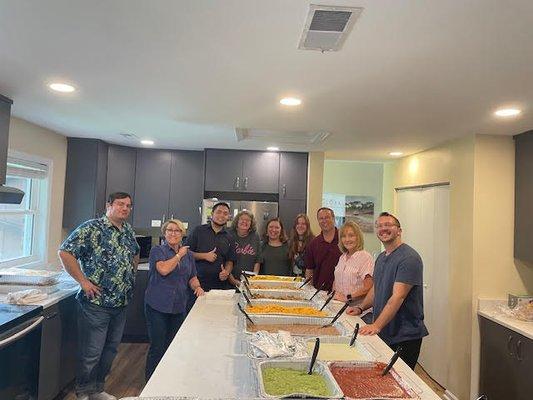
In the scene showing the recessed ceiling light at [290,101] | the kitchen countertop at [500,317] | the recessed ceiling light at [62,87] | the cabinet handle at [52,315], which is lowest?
the cabinet handle at [52,315]

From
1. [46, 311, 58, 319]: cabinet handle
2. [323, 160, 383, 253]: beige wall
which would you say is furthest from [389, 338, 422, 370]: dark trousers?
[323, 160, 383, 253]: beige wall

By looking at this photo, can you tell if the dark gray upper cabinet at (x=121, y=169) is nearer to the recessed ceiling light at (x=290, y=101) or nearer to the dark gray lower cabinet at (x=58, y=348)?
the dark gray lower cabinet at (x=58, y=348)

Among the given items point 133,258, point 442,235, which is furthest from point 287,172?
point 133,258

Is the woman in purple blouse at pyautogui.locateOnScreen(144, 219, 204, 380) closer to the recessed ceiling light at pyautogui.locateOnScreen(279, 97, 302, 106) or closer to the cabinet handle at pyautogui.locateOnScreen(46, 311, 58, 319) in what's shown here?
the cabinet handle at pyautogui.locateOnScreen(46, 311, 58, 319)

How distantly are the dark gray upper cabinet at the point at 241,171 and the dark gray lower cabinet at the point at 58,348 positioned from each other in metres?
2.31

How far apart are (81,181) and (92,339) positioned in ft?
7.41

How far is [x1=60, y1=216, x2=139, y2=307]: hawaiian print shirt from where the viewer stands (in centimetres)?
284

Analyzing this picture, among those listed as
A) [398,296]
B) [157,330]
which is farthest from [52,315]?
[398,296]

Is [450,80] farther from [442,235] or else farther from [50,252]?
[50,252]

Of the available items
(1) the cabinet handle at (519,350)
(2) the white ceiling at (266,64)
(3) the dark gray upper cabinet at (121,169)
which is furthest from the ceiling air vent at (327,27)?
(3) the dark gray upper cabinet at (121,169)

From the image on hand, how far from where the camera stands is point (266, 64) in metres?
2.08

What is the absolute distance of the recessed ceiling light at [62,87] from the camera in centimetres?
257

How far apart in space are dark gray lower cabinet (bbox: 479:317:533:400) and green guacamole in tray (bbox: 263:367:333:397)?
7.27 feet

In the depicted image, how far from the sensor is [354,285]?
2.80 m
